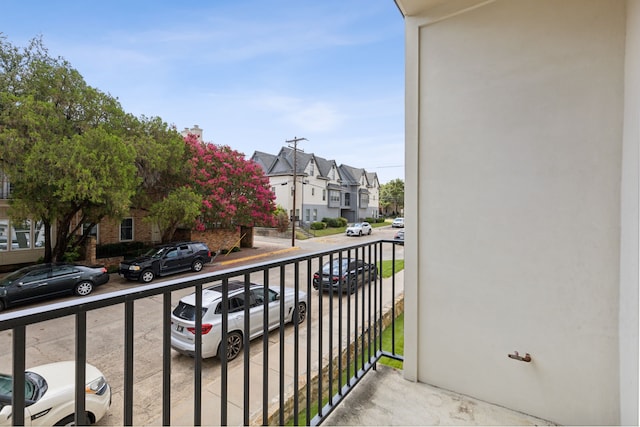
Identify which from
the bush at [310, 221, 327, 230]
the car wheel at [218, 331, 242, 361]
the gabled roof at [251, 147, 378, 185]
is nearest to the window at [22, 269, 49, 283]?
the car wheel at [218, 331, 242, 361]

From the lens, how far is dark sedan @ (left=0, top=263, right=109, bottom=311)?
6.26 m

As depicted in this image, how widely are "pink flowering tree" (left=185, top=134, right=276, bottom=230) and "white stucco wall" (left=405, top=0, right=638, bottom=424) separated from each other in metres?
10.0

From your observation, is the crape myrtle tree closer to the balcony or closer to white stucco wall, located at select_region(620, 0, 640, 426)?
the balcony

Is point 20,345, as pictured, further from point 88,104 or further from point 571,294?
point 88,104

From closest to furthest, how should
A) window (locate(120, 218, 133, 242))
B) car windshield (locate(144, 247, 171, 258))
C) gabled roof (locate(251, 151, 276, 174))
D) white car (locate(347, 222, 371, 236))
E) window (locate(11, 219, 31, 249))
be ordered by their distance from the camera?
car windshield (locate(144, 247, 171, 258))
window (locate(11, 219, 31, 249))
window (locate(120, 218, 133, 242))
white car (locate(347, 222, 371, 236))
gabled roof (locate(251, 151, 276, 174))

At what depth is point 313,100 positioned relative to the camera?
458 inches

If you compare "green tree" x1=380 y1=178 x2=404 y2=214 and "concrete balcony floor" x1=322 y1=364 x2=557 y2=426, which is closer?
"concrete balcony floor" x1=322 y1=364 x2=557 y2=426

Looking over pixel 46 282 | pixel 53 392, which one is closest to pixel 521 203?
pixel 53 392

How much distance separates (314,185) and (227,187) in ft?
38.7

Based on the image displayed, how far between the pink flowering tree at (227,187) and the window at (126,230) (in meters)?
2.83

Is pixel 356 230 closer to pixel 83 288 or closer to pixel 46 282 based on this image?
pixel 83 288

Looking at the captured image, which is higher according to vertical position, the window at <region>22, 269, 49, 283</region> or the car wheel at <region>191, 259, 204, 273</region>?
the window at <region>22, 269, 49, 283</region>

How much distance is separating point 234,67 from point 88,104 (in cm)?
396

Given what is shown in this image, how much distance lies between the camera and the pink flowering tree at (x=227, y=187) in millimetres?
11086
